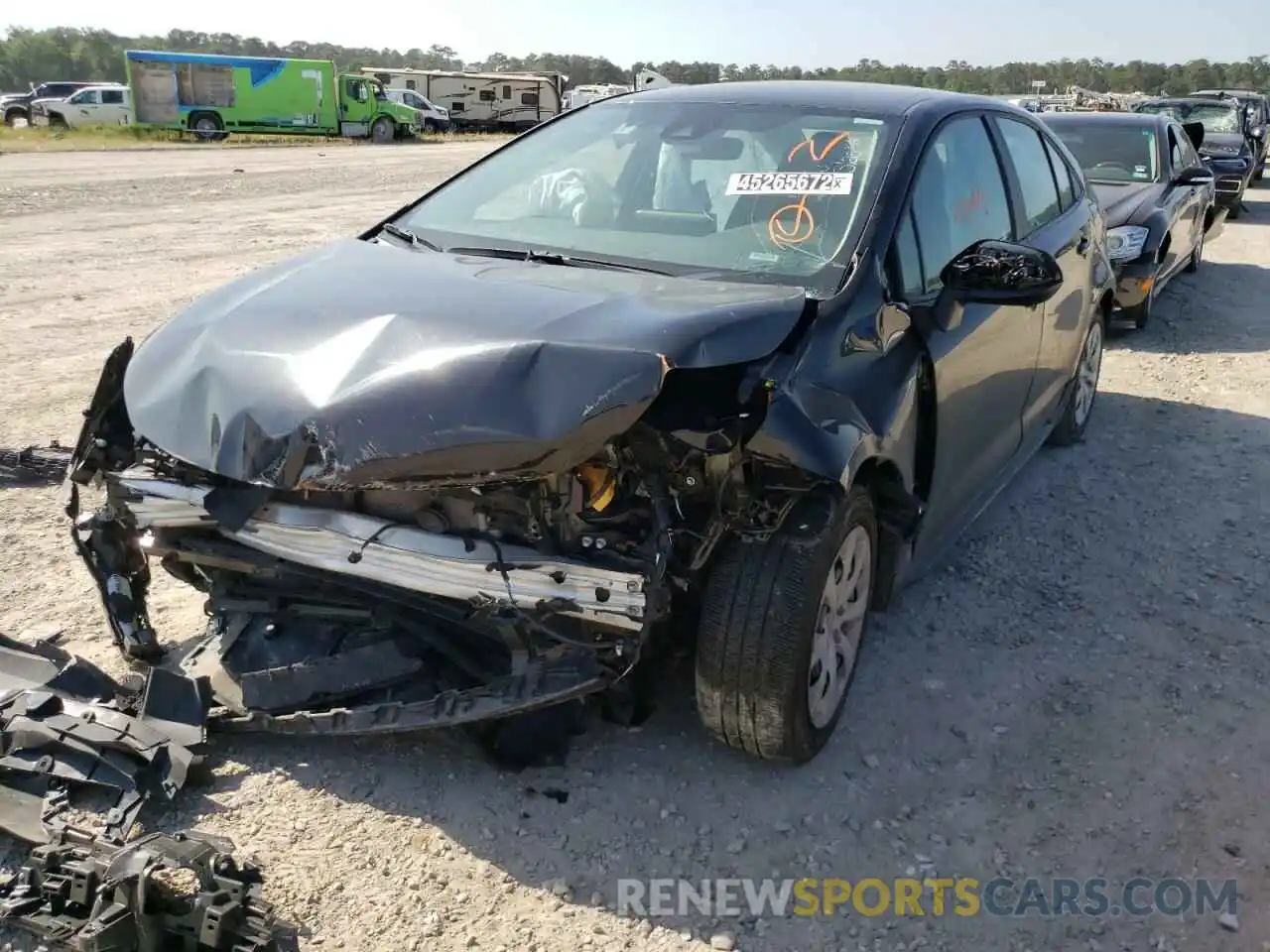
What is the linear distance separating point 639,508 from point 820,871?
104 centimetres

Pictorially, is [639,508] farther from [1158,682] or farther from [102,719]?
[1158,682]

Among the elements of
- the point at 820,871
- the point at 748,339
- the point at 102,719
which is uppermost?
the point at 748,339

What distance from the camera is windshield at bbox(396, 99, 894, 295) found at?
3.37 metres

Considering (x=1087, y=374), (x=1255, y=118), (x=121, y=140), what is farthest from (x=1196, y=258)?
(x=121, y=140)

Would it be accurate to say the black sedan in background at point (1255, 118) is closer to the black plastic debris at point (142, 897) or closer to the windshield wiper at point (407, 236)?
the windshield wiper at point (407, 236)

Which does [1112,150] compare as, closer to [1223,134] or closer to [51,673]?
[1223,134]

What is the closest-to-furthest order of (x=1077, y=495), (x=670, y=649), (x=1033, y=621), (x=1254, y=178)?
(x=670, y=649) < (x=1033, y=621) < (x=1077, y=495) < (x=1254, y=178)

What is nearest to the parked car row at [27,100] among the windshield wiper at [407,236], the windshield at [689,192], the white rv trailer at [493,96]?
the white rv trailer at [493,96]

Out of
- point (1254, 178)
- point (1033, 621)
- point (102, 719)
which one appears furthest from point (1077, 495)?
point (1254, 178)

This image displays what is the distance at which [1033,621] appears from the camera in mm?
4078

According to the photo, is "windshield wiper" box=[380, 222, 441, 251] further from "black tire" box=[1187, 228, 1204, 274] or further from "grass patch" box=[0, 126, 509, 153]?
"grass patch" box=[0, 126, 509, 153]

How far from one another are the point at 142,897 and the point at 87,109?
39.6 m

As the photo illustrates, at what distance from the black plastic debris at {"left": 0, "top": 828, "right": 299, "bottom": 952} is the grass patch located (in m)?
27.9

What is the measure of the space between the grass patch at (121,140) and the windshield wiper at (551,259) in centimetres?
2695
